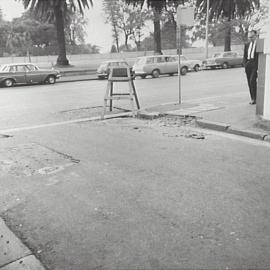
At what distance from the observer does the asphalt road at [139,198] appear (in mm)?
3434

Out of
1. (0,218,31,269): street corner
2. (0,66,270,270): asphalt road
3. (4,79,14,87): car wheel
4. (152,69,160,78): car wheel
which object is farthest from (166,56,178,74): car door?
(0,218,31,269): street corner

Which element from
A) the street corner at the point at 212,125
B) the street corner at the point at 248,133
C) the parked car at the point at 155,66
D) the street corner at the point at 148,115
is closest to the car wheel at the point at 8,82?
the parked car at the point at 155,66

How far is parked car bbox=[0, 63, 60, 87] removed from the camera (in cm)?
2214

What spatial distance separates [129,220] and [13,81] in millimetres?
19969

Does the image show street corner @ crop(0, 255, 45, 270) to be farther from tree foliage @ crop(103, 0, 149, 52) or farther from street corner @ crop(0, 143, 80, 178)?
tree foliage @ crop(103, 0, 149, 52)

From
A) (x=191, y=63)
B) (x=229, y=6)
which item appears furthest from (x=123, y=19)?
(x=191, y=63)

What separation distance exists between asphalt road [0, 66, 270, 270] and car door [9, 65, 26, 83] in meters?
15.0

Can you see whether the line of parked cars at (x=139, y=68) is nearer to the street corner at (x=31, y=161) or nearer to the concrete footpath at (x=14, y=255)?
the street corner at (x=31, y=161)

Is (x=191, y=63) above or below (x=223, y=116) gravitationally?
above

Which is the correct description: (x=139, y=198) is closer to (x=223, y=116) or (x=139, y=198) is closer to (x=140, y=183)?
A: (x=140, y=183)

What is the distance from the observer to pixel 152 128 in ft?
29.2

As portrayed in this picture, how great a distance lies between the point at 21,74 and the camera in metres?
22.5

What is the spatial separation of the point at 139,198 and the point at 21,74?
19.5m

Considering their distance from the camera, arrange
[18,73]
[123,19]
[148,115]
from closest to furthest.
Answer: [148,115] → [18,73] → [123,19]
